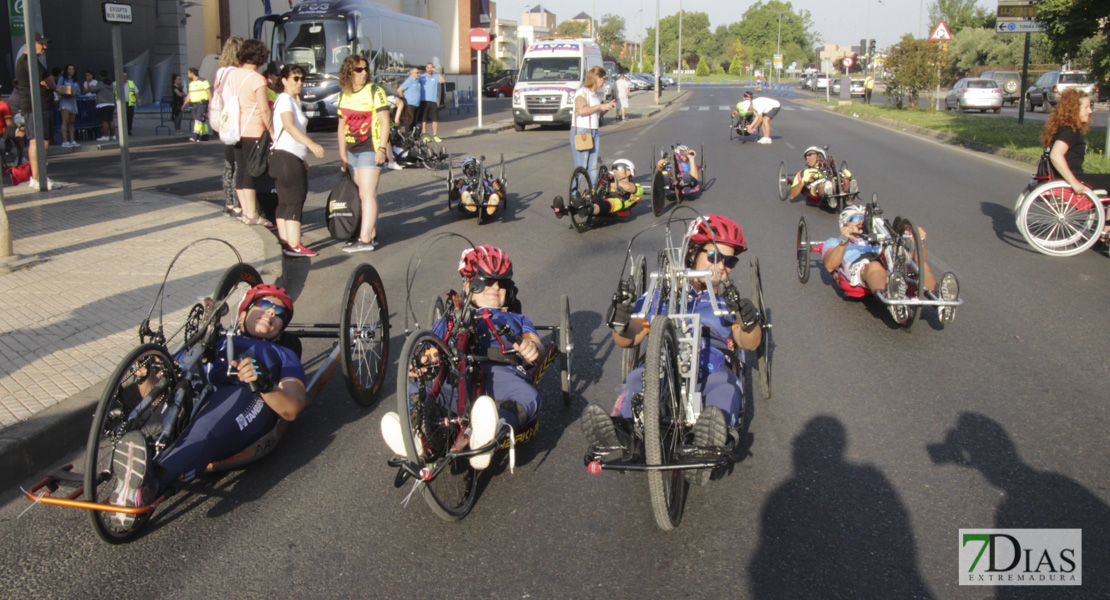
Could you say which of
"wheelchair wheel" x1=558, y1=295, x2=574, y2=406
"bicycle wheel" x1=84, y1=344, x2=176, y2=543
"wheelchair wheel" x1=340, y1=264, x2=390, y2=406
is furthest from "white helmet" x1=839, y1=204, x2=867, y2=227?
"bicycle wheel" x1=84, y1=344, x2=176, y2=543

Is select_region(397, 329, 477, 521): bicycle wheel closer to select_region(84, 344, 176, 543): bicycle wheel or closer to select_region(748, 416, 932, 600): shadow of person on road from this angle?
select_region(84, 344, 176, 543): bicycle wheel

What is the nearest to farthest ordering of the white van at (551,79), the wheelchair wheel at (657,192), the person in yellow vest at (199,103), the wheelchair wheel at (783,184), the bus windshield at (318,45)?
the wheelchair wheel at (657,192), the wheelchair wheel at (783,184), the person in yellow vest at (199,103), the bus windshield at (318,45), the white van at (551,79)

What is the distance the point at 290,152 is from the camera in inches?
337

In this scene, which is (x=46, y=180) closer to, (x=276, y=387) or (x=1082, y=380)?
(x=276, y=387)

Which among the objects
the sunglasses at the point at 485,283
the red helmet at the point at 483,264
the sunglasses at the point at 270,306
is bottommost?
the sunglasses at the point at 270,306

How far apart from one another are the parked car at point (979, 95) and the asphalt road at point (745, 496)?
109 feet

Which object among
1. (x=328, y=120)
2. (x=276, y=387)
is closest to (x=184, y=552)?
(x=276, y=387)

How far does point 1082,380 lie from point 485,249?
3863mm

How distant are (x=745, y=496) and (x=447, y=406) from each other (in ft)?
4.70

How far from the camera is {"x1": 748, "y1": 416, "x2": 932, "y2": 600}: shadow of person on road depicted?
3254 mm

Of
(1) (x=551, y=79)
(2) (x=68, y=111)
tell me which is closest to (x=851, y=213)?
(2) (x=68, y=111)

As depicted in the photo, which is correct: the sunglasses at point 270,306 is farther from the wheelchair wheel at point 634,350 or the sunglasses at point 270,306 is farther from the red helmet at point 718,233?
the red helmet at point 718,233

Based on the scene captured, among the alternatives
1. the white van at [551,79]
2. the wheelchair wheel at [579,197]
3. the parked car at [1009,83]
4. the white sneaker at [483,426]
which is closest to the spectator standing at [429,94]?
the white van at [551,79]

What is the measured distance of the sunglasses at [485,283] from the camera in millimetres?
4465
